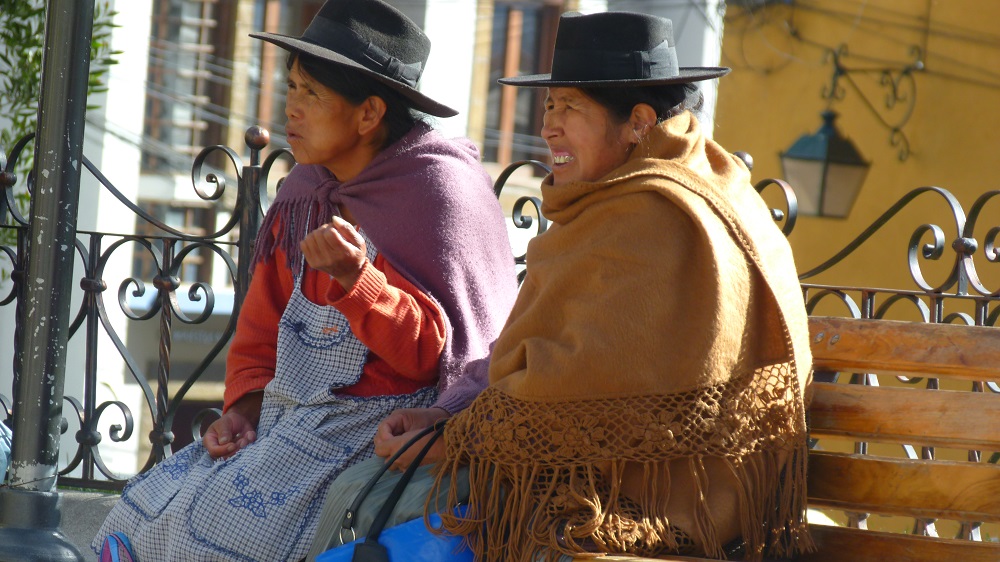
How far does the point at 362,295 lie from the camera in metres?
2.55

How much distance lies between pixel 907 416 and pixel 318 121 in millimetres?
1501

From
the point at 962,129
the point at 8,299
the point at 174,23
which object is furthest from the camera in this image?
the point at 174,23

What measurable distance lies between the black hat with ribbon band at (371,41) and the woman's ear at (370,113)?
2.3 inches

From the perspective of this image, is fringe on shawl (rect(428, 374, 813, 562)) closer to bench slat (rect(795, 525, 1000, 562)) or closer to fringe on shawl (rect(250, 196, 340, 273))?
bench slat (rect(795, 525, 1000, 562))

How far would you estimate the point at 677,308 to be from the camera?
2184 millimetres

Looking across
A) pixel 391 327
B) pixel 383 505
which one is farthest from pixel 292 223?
pixel 383 505

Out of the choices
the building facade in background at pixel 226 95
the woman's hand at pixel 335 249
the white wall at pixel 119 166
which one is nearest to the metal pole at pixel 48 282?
the woman's hand at pixel 335 249

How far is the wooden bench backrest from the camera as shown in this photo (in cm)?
250

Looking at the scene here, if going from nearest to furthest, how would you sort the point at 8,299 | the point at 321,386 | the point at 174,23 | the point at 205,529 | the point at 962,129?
A: the point at 205,529
the point at 321,386
the point at 8,299
the point at 962,129
the point at 174,23

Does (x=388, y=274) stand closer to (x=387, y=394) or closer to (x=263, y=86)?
(x=387, y=394)

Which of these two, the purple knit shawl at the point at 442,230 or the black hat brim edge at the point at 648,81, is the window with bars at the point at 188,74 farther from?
the black hat brim edge at the point at 648,81

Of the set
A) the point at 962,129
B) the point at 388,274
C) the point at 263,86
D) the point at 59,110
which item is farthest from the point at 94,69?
the point at 263,86

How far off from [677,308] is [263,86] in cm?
1653

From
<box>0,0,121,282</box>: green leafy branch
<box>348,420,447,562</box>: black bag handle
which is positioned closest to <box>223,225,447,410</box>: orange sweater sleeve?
<box>348,420,447,562</box>: black bag handle
